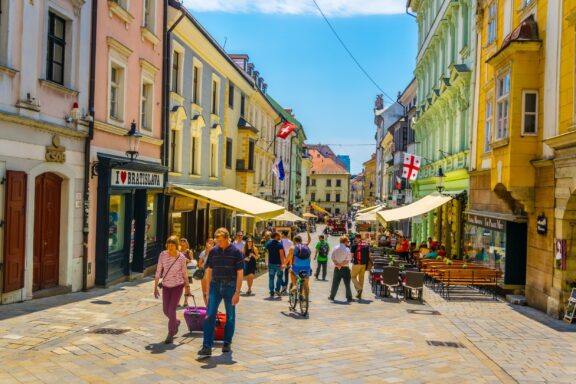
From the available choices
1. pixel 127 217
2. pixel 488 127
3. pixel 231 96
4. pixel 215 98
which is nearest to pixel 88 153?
pixel 127 217

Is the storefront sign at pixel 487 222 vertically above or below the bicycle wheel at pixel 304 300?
above

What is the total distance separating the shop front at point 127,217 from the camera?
1444 cm

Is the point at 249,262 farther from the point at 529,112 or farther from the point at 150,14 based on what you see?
the point at 150,14

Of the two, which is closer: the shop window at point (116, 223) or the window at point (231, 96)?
the shop window at point (116, 223)

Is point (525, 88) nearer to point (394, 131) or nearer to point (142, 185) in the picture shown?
point (142, 185)

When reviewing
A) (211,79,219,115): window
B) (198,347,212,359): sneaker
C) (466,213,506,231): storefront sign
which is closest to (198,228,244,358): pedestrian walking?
(198,347,212,359): sneaker

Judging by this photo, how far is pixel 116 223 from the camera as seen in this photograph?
52.6ft

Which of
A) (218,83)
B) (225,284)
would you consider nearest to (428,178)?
(218,83)

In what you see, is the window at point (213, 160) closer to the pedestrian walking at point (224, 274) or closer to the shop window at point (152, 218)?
the shop window at point (152, 218)

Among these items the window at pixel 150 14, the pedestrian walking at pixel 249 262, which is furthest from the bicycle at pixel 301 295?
the window at pixel 150 14

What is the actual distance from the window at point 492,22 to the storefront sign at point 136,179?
11.2 meters

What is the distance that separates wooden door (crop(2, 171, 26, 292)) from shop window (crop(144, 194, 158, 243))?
6.92 metres

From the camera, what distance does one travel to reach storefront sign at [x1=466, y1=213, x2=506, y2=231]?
15969 millimetres

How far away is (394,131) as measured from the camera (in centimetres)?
4925
